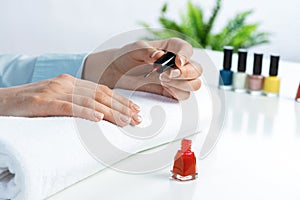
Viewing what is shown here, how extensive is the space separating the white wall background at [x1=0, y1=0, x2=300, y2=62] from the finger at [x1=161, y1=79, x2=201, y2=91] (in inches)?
64.2

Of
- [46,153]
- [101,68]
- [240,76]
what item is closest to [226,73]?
[240,76]

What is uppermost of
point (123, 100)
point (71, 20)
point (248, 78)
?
point (123, 100)

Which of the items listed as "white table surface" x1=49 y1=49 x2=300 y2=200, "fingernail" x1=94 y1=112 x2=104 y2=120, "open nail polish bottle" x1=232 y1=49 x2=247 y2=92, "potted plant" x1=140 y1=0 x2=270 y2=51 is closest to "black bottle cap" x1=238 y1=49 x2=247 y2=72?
"open nail polish bottle" x1=232 y1=49 x2=247 y2=92

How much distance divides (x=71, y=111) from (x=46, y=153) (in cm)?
14

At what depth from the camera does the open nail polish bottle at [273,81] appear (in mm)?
1339

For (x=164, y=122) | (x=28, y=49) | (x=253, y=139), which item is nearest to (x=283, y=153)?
(x=253, y=139)

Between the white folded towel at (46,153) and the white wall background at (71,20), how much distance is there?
1921 mm

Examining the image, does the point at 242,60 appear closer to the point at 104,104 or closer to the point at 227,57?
the point at 227,57

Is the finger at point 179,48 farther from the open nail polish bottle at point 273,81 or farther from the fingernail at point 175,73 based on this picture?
the open nail polish bottle at point 273,81

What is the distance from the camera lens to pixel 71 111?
830 millimetres

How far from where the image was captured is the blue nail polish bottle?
4.54ft

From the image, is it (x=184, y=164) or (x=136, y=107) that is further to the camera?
(x=136, y=107)

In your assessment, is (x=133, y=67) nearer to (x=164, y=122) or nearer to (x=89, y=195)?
(x=164, y=122)

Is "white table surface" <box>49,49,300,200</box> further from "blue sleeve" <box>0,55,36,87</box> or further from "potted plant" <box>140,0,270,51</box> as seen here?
"potted plant" <box>140,0,270,51</box>
